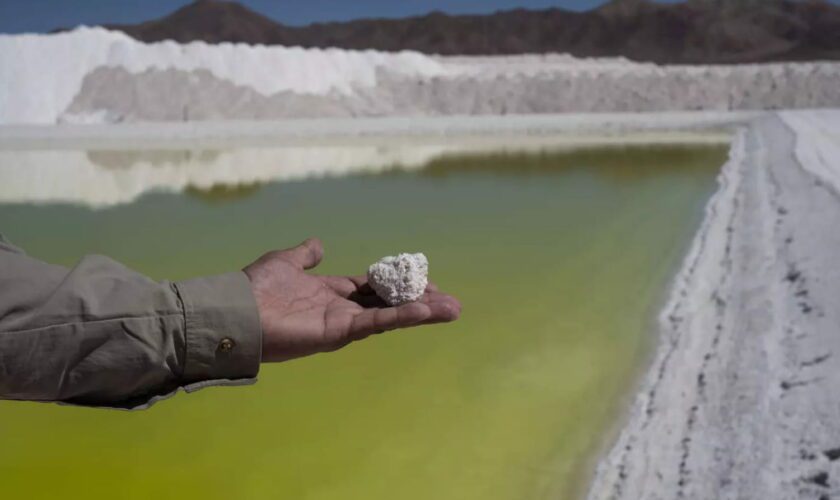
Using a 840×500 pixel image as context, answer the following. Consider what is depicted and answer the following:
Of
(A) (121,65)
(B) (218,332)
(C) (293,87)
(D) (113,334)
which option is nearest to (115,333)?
(D) (113,334)

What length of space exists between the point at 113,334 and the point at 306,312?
2.12 feet

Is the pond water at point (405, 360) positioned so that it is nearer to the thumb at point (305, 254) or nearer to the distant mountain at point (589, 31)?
the thumb at point (305, 254)

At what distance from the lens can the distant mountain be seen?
251 feet

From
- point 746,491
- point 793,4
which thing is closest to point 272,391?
point 746,491

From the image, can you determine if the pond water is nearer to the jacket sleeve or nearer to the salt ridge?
the jacket sleeve

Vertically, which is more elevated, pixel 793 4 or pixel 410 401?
pixel 793 4

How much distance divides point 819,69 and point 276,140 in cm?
2544

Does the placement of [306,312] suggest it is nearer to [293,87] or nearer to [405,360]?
[405,360]

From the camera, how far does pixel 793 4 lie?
7925 centimetres

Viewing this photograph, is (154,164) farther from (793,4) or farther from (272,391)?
(793,4)

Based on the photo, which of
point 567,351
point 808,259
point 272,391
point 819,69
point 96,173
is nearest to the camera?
point 272,391

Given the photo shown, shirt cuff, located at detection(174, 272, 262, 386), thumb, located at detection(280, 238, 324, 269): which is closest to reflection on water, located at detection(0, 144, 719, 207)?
thumb, located at detection(280, 238, 324, 269)

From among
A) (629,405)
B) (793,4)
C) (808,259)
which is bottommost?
(629,405)

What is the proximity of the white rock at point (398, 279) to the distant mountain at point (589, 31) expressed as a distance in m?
75.2
